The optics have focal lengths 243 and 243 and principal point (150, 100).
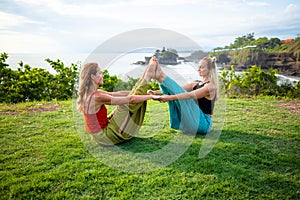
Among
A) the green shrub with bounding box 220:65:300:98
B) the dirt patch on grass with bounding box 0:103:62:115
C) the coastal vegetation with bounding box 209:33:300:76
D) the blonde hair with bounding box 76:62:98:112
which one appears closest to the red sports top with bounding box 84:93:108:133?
the blonde hair with bounding box 76:62:98:112

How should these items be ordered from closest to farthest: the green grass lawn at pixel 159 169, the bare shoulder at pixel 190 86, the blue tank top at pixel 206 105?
the green grass lawn at pixel 159 169
the blue tank top at pixel 206 105
the bare shoulder at pixel 190 86

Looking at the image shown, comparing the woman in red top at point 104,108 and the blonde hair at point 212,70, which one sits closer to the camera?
the woman in red top at point 104,108

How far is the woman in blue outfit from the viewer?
13.2 feet

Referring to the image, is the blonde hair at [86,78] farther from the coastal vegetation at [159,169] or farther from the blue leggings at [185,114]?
the blue leggings at [185,114]

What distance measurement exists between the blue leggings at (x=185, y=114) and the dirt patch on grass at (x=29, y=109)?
329 cm

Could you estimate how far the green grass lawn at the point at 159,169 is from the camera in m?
2.71

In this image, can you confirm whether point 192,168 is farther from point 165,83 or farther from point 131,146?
point 165,83

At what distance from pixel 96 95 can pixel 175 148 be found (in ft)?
4.79

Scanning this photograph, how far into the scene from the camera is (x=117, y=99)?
11.8 feet

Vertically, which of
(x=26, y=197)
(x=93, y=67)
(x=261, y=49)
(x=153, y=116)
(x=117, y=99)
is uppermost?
(x=261, y=49)

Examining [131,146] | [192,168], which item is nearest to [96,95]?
[131,146]

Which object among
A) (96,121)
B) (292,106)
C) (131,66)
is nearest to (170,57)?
(131,66)

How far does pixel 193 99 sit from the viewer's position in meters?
4.09

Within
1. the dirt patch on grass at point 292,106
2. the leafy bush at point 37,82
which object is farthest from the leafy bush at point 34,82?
the dirt patch on grass at point 292,106
